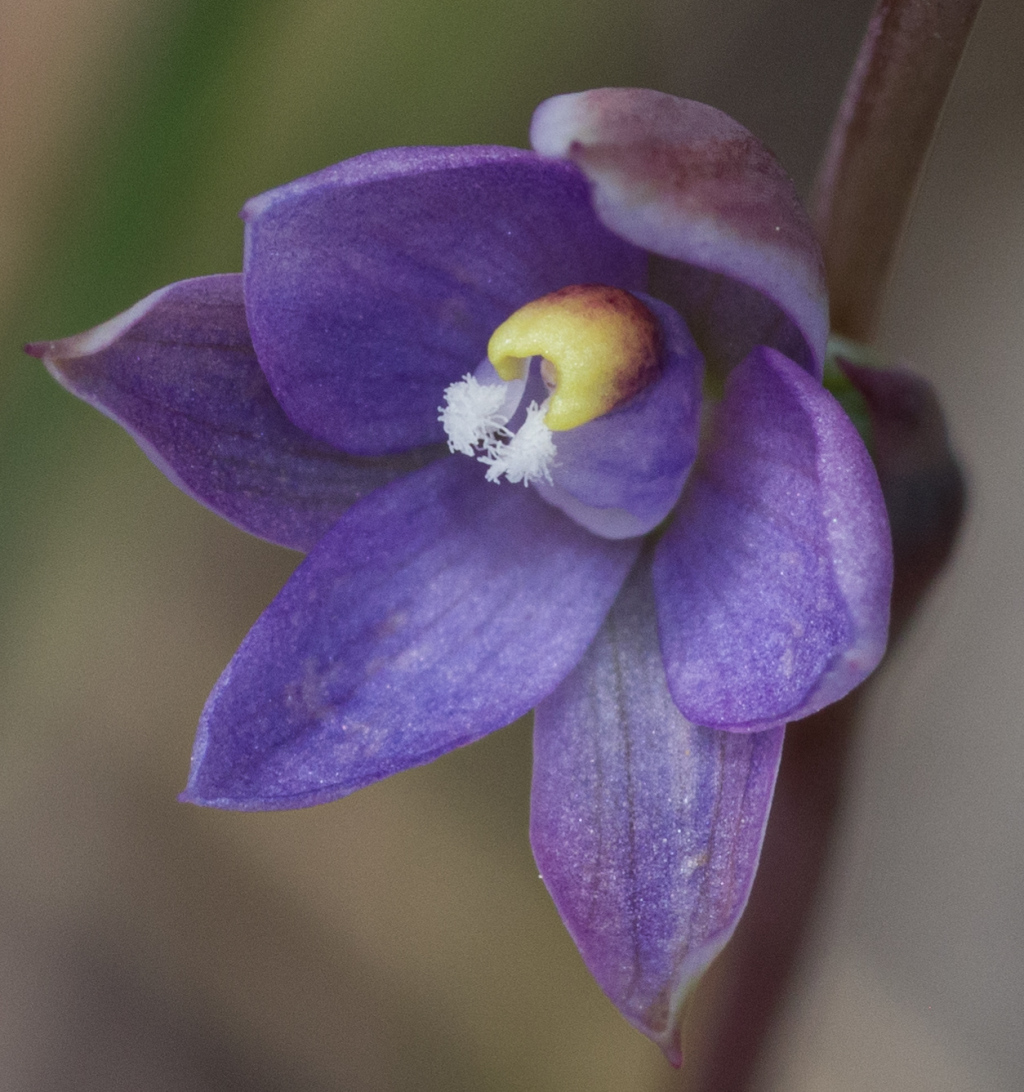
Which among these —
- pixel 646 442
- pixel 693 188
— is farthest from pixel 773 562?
pixel 693 188

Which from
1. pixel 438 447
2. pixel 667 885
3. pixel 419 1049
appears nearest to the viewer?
pixel 667 885

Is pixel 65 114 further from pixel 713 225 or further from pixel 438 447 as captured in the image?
pixel 713 225

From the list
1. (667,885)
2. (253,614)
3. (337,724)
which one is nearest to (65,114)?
(253,614)

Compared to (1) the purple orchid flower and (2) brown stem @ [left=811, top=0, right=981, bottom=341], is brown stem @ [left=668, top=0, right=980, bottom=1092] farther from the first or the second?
(1) the purple orchid flower

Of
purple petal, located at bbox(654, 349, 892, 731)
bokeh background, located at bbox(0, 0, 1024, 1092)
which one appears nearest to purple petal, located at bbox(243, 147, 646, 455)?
purple petal, located at bbox(654, 349, 892, 731)

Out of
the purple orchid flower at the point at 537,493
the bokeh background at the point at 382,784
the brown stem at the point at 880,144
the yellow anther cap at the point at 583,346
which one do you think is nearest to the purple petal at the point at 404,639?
the purple orchid flower at the point at 537,493

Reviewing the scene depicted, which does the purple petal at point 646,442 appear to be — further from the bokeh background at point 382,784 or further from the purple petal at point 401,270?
the bokeh background at point 382,784
